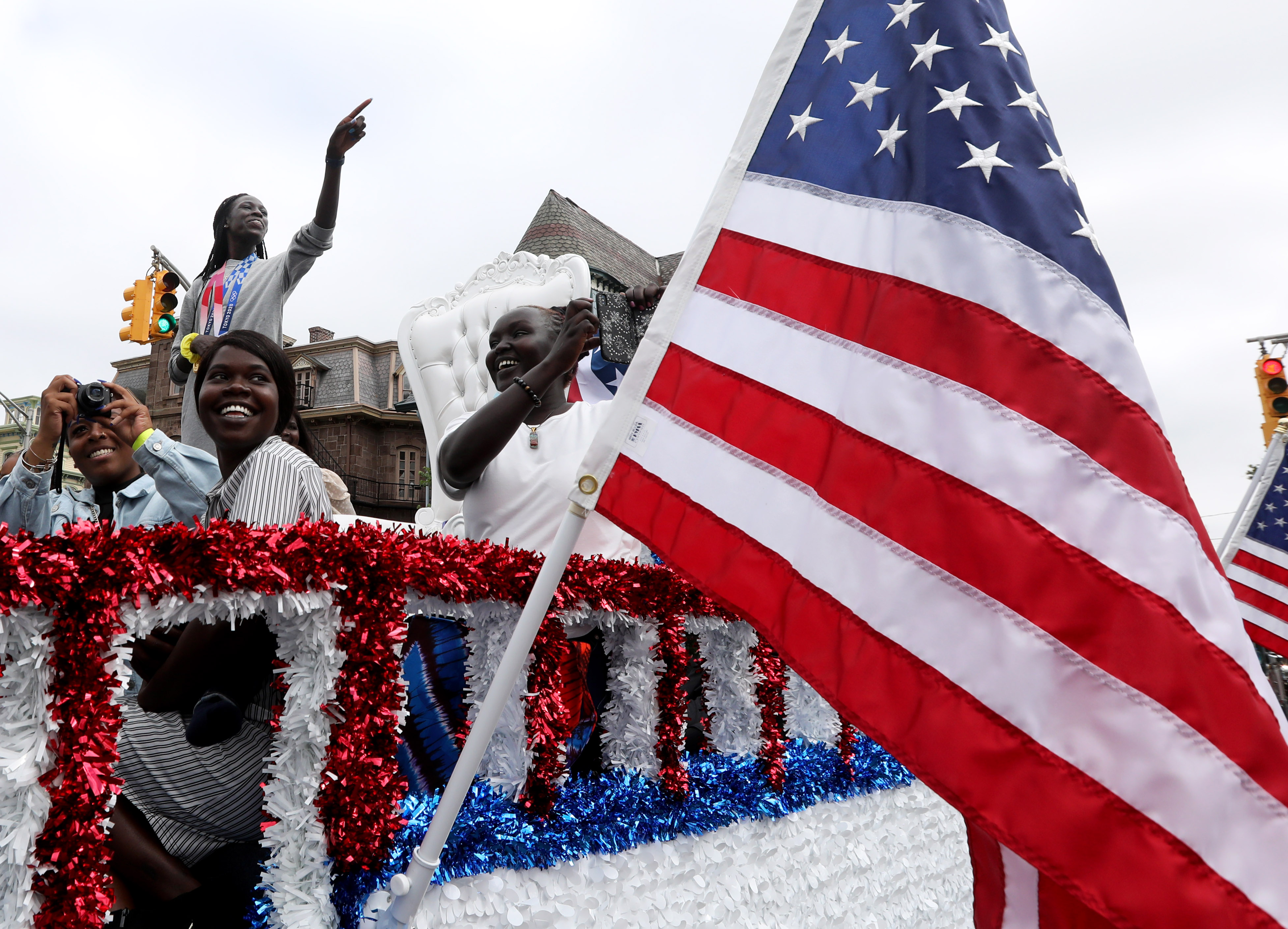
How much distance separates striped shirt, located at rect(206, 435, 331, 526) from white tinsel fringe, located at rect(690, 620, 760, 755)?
107cm

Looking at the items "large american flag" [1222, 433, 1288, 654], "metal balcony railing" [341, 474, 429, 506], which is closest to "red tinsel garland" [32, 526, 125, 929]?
"large american flag" [1222, 433, 1288, 654]

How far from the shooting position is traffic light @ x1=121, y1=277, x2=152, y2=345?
28.1 feet

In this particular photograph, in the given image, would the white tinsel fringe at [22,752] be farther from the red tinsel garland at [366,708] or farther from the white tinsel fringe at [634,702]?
the white tinsel fringe at [634,702]

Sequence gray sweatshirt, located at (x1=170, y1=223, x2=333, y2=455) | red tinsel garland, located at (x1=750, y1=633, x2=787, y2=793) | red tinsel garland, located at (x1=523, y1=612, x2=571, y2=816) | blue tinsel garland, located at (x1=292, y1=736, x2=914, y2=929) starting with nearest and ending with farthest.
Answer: blue tinsel garland, located at (x1=292, y1=736, x2=914, y2=929)
red tinsel garland, located at (x1=523, y1=612, x2=571, y2=816)
red tinsel garland, located at (x1=750, y1=633, x2=787, y2=793)
gray sweatshirt, located at (x1=170, y1=223, x2=333, y2=455)

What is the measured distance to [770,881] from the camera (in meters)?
2.25

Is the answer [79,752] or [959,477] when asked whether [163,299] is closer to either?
[79,752]

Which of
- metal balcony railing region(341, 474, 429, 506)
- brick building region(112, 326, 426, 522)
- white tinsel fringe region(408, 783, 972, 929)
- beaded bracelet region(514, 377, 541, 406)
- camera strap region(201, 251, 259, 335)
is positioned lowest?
metal balcony railing region(341, 474, 429, 506)

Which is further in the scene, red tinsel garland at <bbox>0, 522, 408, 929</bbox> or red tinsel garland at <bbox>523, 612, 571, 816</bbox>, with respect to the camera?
red tinsel garland at <bbox>523, 612, 571, 816</bbox>

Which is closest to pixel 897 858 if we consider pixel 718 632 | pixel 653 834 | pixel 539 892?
pixel 718 632

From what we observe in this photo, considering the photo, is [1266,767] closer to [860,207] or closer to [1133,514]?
[1133,514]

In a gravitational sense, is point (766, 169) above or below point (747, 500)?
above

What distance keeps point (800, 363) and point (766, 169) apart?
0.37 m

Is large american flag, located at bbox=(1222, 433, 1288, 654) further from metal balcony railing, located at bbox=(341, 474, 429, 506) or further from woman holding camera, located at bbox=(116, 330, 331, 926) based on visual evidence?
metal balcony railing, located at bbox=(341, 474, 429, 506)

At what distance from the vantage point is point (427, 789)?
1.81 meters
